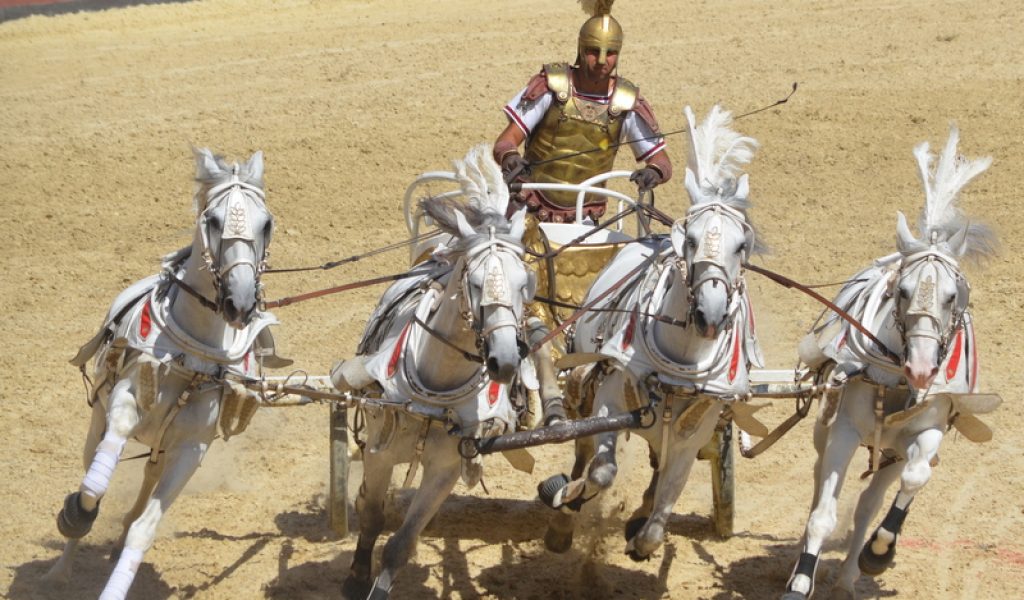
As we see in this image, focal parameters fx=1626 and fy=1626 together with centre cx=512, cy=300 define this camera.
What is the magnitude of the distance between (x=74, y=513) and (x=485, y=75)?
10.2m

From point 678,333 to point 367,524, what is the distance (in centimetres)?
166

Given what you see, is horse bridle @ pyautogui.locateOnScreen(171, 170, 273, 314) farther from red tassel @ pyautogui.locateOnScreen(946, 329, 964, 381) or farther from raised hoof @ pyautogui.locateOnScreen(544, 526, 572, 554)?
red tassel @ pyautogui.locateOnScreen(946, 329, 964, 381)

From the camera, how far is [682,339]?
6.97 metres

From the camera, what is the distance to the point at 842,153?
14.8m

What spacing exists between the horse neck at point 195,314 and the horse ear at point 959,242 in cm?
315

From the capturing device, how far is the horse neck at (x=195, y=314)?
6.71m

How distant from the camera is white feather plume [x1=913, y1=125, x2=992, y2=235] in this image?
7199 millimetres

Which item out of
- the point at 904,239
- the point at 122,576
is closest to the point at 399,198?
the point at 904,239

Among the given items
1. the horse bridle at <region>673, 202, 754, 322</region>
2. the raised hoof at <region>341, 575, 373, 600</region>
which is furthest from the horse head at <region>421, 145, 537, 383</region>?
the raised hoof at <region>341, 575, 373, 600</region>

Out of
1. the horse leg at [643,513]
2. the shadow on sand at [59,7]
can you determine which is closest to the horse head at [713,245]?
the horse leg at [643,513]

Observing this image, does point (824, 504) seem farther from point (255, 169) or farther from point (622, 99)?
point (255, 169)

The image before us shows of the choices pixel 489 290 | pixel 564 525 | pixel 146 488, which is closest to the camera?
pixel 489 290

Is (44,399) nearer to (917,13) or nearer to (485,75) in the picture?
(485,75)

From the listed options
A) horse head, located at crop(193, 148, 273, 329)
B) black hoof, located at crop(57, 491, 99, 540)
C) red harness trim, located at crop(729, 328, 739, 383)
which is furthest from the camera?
red harness trim, located at crop(729, 328, 739, 383)
